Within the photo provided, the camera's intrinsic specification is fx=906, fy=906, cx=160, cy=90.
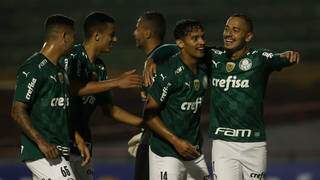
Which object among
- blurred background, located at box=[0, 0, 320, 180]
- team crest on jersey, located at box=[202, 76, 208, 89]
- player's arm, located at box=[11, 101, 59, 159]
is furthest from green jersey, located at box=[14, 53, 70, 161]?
blurred background, located at box=[0, 0, 320, 180]

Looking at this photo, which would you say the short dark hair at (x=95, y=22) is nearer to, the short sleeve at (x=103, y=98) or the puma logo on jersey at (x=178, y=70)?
the short sleeve at (x=103, y=98)

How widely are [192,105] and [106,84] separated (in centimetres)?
69

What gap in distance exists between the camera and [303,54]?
1316 cm

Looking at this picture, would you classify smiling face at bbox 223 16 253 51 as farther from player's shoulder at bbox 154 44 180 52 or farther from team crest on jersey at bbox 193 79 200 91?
player's shoulder at bbox 154 44 180 52

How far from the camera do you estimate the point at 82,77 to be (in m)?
7.11

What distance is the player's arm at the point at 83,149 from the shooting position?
272 inches

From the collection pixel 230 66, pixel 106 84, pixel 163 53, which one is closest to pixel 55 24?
pixel 106 84

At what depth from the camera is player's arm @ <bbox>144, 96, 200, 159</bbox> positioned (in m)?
6.72

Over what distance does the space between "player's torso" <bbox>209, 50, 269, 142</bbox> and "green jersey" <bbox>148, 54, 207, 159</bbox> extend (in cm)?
17

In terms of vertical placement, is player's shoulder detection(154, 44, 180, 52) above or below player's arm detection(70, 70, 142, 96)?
above

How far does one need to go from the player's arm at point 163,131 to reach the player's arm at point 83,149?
508 millimetres

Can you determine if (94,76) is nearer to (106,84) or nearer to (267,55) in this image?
(106,84)

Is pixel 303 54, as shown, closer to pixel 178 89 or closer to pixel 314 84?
pixel 314 84

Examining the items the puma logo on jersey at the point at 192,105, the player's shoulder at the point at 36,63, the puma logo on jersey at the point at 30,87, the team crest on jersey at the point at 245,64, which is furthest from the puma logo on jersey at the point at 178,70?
the puma logo on jersey at the point at 30,87
